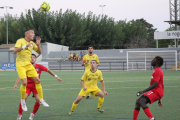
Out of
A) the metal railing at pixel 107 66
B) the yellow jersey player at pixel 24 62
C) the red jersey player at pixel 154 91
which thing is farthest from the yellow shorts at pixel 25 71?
the metal railing at pixel 107 66

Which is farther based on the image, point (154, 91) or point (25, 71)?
point (25, 71)

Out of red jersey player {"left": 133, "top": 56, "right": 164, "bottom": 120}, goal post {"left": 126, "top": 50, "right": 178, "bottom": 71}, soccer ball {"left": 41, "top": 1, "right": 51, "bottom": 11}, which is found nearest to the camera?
red jersey player {"left": 133, "top": 56, "right": 164, "bottom": 120}

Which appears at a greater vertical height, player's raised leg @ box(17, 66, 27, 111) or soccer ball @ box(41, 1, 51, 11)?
soccer ball @ box(41, 1, 51, 11)

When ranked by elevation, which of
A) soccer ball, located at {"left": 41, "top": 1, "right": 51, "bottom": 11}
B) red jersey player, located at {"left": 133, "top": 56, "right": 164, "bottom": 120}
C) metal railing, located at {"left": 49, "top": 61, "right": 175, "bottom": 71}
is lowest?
metal railing, located at {"left": 49, "top": 61, "right": 175, "bottom": 71}

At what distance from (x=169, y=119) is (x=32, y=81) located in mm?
3571

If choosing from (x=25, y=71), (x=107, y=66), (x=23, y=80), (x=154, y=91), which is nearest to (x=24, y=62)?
(x=25, y=71)

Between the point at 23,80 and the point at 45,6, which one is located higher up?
the point at 45,6

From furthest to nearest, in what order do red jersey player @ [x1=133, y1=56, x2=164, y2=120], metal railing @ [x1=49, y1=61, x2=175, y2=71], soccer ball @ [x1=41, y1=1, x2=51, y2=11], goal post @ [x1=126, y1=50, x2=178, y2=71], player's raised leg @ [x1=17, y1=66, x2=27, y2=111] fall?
soccer ball @ [x1=41, y1=1, x2=51, y2=11], metal railing @ [x1=49, y1=61, x2=175, y2=71], goal post @ [x1=126, y1=50, x2=178, y2=71], player's raised leg @ [x1=17, y1=66, x2=27, y2=111], red jersey player @ [x1=133, y1=56, x2=164, y2=120]

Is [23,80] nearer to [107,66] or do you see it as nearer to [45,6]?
[107,66]

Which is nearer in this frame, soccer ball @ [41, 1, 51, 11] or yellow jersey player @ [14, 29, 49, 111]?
yellow jersey player @ [14, 29, 49, 111]

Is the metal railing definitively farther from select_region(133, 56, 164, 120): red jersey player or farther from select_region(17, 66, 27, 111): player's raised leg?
select_region(133, 56, 164, 120): red jersey player

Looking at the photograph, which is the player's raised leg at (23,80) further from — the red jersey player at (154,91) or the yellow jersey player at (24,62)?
the red jersey player at (154,91)

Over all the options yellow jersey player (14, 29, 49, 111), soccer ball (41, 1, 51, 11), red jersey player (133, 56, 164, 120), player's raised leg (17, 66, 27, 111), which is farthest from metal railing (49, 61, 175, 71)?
red jersey player (133, 56, 164, 120)

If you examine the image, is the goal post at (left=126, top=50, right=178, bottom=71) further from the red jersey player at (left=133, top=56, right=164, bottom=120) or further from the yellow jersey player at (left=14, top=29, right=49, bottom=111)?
the red jersey player at (left=133, top=56, right=164, bottom=120)
